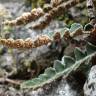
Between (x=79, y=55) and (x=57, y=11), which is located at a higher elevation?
(x=57, y=11)

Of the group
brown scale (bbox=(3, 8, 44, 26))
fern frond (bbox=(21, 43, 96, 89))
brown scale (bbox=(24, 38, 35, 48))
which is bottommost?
fern frond (bbox=(21, 43, 96, 89))

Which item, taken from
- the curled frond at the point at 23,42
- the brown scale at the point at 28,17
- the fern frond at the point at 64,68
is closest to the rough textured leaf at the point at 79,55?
the fern frond at the point at 64,68

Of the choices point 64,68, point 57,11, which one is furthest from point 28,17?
point 64,68

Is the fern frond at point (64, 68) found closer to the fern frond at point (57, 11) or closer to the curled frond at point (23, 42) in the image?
the curled frond at point (23, 42)

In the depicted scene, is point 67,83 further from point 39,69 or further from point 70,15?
point 70,15

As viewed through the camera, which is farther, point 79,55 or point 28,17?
point 28,17

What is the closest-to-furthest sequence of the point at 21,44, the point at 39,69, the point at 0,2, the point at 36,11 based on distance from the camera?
the point at 21,44
the point at 36,11
the point at 39,69
the point at 0,2

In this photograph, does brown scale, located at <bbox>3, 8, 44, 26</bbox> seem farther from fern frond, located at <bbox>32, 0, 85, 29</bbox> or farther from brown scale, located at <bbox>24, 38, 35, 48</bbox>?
brown scale, located at <bbox>24, 38, 35, 48</bbox>

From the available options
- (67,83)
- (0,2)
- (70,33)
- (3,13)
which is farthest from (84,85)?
(0,2)

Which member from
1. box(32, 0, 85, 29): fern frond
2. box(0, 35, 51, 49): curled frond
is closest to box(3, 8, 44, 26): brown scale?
box(32, 0, 85, 29): fern frond

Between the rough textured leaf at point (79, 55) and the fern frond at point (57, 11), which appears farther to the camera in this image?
the fern frond at point (57, 11)

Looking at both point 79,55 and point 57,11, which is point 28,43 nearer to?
point 79,55
